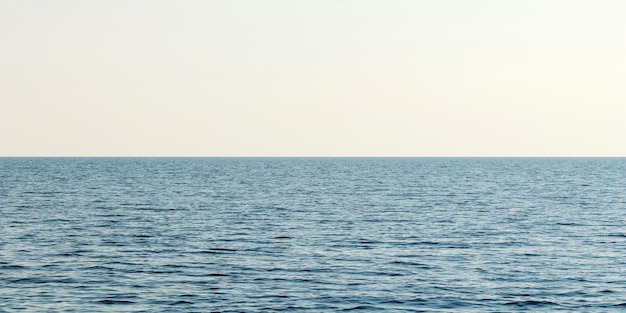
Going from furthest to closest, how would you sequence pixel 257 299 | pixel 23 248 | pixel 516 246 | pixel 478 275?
pixel 516 246 → pixel 23 248 → pixel 478 275 → pixel 257 299

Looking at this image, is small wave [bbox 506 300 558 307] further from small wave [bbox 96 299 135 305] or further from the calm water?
small wave [bbox 96 299 135 305]

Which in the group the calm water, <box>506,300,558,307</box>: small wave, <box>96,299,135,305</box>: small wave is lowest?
<box>506,300,558,307</box>: small wave

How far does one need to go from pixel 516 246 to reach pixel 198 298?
26752 millimetres

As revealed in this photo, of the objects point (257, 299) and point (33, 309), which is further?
point (257, 299)

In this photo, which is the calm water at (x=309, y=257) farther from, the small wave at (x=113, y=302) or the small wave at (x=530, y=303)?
the small wave at (x=113, y=302)

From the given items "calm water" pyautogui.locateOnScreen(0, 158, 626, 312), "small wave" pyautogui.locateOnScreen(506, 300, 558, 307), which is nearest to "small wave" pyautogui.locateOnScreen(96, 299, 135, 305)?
"calm water" pyautogui.locateOnScreen(0, 158, 626, 312)

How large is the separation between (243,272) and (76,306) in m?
10.9

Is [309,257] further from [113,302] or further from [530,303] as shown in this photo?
[530,303]

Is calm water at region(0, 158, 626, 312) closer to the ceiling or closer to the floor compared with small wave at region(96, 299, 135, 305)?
closer to the ceiling

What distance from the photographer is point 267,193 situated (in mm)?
115625

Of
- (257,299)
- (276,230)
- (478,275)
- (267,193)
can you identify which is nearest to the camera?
(257,299)

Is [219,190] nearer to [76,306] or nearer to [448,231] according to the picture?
[448,231]

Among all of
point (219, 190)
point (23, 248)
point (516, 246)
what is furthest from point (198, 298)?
point (219, 190)

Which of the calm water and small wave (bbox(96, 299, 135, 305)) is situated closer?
small wave (bbox(96, 299, 135, 305))
